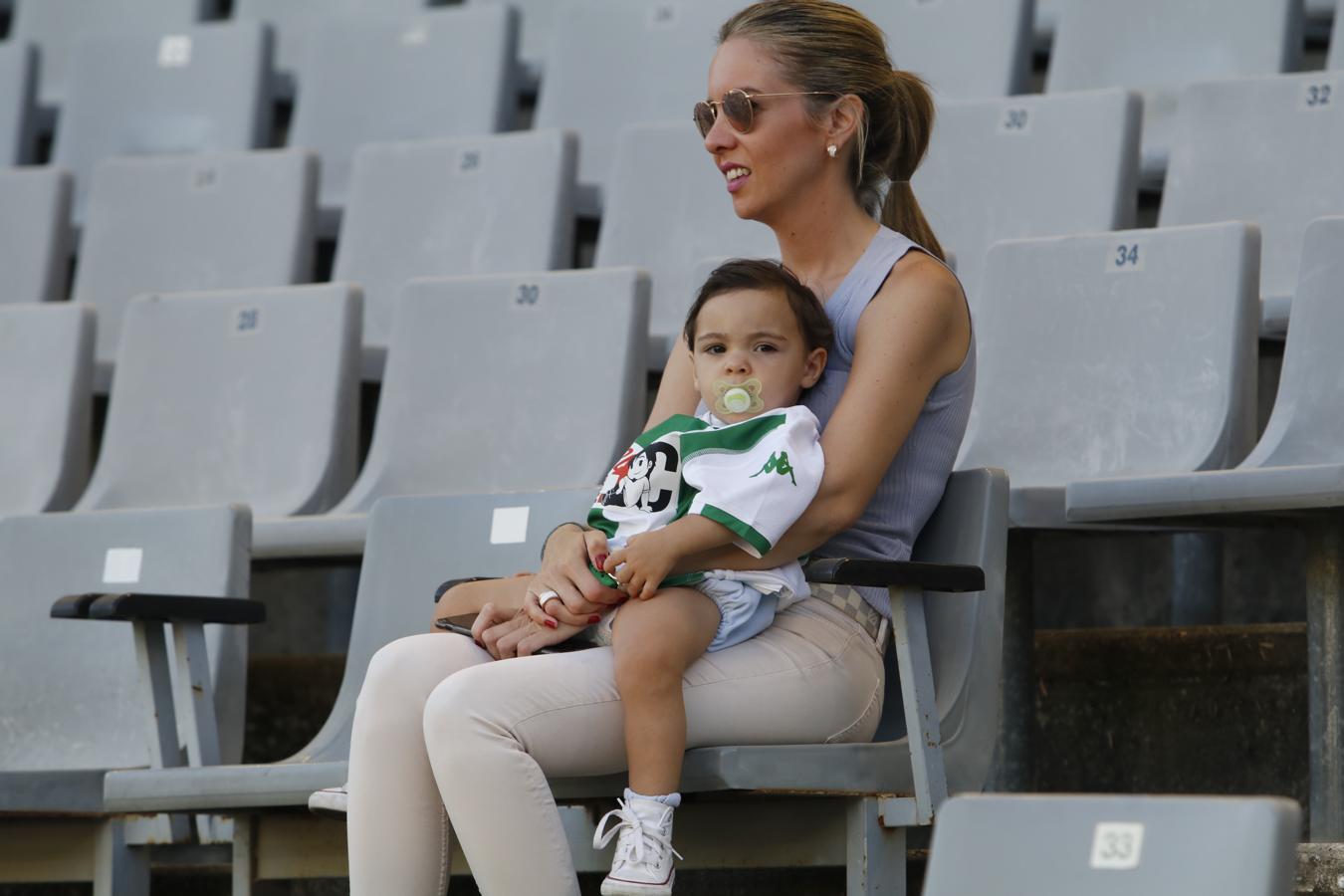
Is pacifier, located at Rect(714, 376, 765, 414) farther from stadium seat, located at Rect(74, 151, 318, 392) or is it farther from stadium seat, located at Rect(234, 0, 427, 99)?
stadium seat, located at Rect(234, 0, 427, 99)

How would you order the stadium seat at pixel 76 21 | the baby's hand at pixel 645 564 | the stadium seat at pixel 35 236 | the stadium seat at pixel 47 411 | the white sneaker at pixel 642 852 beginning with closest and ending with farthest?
the white sneaker at pixel 642 852 → the baby's hand at pixel 645 564 → the stadium seat at pixel 47 411 → the stadium seat at pixel 35 236 → the stadium seat at pixel 76 21

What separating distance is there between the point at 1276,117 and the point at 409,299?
138 centimetres

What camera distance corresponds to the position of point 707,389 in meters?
1.85

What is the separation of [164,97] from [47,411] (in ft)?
4.37

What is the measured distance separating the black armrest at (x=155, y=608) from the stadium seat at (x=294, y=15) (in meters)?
2.50

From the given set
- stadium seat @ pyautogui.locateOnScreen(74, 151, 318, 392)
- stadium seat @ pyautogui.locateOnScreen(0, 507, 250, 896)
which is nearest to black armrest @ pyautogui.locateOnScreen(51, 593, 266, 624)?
stadium seat @ pyautogui.locateOnScreen(0, 507, 250, 896)

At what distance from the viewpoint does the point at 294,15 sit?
15.9 feet

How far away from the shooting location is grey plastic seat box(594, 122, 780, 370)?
3.39 meters

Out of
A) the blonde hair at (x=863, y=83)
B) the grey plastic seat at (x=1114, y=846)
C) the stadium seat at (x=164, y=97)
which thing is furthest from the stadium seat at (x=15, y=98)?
the grey plastic seat at (x=1114, y=846)

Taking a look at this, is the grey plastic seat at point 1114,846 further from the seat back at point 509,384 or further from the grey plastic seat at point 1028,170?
the grey plastic seat at point 1028,170

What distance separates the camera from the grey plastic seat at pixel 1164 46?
138 inches

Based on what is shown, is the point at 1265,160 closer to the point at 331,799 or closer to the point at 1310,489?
the point at 1310,489

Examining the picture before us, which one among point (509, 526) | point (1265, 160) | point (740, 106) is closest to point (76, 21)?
point (1265, 160)

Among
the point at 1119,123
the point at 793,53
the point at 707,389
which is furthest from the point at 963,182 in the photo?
the point at 707,389
